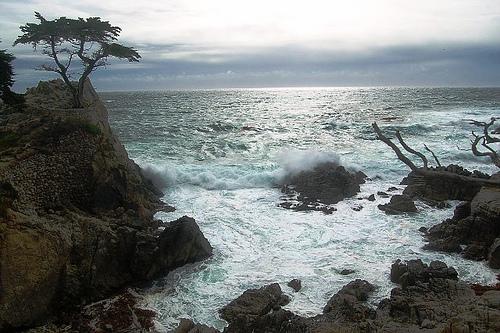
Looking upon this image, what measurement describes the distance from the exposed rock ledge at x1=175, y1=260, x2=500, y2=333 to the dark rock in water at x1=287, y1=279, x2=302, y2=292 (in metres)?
0.66

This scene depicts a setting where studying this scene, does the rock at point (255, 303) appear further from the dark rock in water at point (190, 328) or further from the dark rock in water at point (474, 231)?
the dark rock in water at point (474, 231)

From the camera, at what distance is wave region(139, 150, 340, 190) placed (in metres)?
24.8

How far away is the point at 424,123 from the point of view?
4669 centimetres

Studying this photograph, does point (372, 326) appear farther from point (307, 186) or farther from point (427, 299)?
point (307, 186)

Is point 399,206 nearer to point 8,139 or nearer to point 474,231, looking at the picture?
point 474,231

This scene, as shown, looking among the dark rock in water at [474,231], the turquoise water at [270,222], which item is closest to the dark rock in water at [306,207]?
the turquoise water at [270,222]

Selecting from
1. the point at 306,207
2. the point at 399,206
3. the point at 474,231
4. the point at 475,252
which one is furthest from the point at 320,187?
the point at 475,252

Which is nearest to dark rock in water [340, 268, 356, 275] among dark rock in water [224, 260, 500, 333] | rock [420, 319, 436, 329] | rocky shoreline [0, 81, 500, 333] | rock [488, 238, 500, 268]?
rocky shoreline [0, 81, 500, 333]

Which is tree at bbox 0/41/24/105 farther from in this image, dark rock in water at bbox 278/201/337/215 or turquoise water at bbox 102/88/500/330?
dark rock in water at bbox 278/201/337/215

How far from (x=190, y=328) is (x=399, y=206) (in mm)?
12604

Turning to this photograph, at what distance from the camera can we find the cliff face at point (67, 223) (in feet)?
35.3

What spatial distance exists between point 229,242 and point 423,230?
774 centimetres

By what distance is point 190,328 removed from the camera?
33.6 feet

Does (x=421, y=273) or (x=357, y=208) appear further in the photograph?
A: (x=357, y=208)
